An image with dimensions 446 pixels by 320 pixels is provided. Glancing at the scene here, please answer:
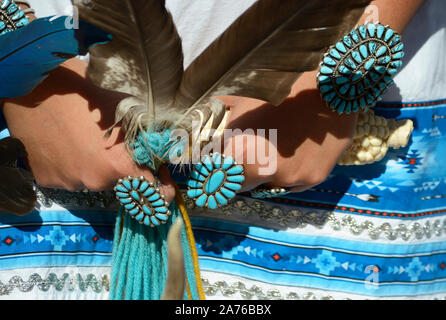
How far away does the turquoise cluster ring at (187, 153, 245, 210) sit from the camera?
64 centimetres

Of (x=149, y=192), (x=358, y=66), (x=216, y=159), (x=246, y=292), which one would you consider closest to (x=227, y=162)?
(x=216, y=159)

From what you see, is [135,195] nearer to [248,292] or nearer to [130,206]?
[130,206]

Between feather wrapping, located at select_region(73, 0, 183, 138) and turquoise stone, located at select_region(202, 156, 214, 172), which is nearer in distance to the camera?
feather wrapping, located at select_region(73, 0, 183, 138)

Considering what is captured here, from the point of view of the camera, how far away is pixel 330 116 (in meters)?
0.66

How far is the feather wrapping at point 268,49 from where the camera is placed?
0.53 meters

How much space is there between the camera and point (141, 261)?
0.72m

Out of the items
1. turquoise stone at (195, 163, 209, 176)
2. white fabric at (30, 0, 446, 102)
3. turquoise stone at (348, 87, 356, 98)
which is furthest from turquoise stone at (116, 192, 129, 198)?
turquoise stone at (348, 87, 356, 98)

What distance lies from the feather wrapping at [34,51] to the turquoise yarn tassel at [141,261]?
25 centimetres

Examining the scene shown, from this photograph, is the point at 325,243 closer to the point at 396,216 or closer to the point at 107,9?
the point at 396,216

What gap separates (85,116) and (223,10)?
271 mm

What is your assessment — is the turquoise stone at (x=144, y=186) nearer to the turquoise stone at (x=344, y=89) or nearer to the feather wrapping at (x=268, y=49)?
the feather wrapping at (x=268, y=49)

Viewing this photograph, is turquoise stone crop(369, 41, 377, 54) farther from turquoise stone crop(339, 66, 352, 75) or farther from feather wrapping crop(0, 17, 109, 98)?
feather wrapping crop(0, 17, 109, 98)

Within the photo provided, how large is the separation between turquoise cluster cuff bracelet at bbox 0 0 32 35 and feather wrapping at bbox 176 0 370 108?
0.29m

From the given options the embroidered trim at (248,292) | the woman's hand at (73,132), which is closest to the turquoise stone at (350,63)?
the woman's hand at (73,132)
